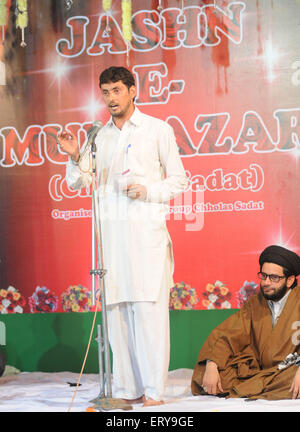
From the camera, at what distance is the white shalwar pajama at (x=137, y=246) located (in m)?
3.79

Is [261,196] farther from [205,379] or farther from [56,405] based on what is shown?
[56,405]

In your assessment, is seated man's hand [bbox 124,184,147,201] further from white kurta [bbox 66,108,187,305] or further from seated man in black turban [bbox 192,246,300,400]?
seated man in black turban [bbox 192,246,300,400]

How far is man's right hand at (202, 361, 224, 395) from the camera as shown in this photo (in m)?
3.89

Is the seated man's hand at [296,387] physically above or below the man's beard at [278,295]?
below

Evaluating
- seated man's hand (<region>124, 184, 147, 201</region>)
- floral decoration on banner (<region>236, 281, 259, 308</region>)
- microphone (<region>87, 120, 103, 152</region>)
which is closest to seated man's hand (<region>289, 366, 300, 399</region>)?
floral decoration on banner (<region>236, 281, 259, 308</region>)

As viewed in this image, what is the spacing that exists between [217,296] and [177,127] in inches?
49.9

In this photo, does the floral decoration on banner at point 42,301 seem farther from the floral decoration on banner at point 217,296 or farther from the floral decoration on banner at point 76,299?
the floral decoration on banner at point 217,296

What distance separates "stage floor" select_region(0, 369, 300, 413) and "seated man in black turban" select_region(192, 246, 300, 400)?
0.42ft

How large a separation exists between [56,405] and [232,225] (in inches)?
69.6

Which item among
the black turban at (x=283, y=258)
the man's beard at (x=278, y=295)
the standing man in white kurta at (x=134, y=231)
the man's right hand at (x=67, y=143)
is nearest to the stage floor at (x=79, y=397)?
the standing man in white kurta at (x=134, y=231)

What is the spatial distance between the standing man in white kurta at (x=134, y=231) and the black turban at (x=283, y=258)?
643mm

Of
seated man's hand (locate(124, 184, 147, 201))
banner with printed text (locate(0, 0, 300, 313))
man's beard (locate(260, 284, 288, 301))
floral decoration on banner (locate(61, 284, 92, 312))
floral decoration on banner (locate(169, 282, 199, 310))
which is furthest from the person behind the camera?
floral decoration on banner (locate(61, 284, 92, 312))

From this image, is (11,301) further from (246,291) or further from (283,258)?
(283,258)

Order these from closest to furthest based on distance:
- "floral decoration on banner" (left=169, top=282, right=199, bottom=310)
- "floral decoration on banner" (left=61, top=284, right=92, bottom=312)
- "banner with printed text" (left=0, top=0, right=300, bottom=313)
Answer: "banner with printed text" (left=0, top=0, right=300, bottom=313), "floral decoration on banner" (left=169, top=282, right=199, bottom=310), "floral decoration on banner" (left=61, top=284, right=92, bottom=312)
